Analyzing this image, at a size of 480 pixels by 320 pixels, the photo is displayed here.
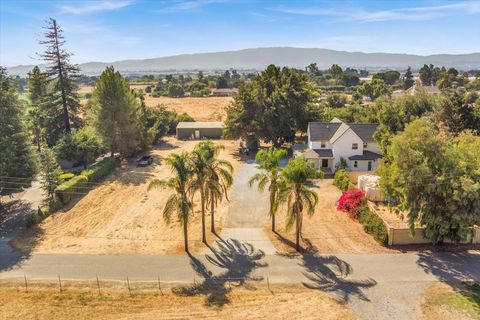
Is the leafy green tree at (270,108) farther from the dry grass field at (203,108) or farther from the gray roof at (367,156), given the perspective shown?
the dry grass field at (203,108)

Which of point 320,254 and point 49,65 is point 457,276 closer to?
point 320,254

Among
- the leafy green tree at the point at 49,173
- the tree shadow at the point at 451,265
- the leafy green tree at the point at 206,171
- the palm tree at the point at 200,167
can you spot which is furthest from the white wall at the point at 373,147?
the leafy green tree at the point at 49,173

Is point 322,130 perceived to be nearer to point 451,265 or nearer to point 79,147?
point 451,265

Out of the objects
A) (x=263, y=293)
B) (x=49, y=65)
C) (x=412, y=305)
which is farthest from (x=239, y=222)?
(x=49, y=65)

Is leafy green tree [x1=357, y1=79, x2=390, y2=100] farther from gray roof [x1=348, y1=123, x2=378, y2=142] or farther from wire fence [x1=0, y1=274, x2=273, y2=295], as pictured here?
wire fence [x1=0, y1=274, x2=273, y2=295]

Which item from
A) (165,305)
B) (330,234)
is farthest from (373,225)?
(165,305)

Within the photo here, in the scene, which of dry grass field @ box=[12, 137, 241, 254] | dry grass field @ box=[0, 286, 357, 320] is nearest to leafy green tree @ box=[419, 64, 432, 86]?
dry grass field @ box=[12, 137, 241, 254]
